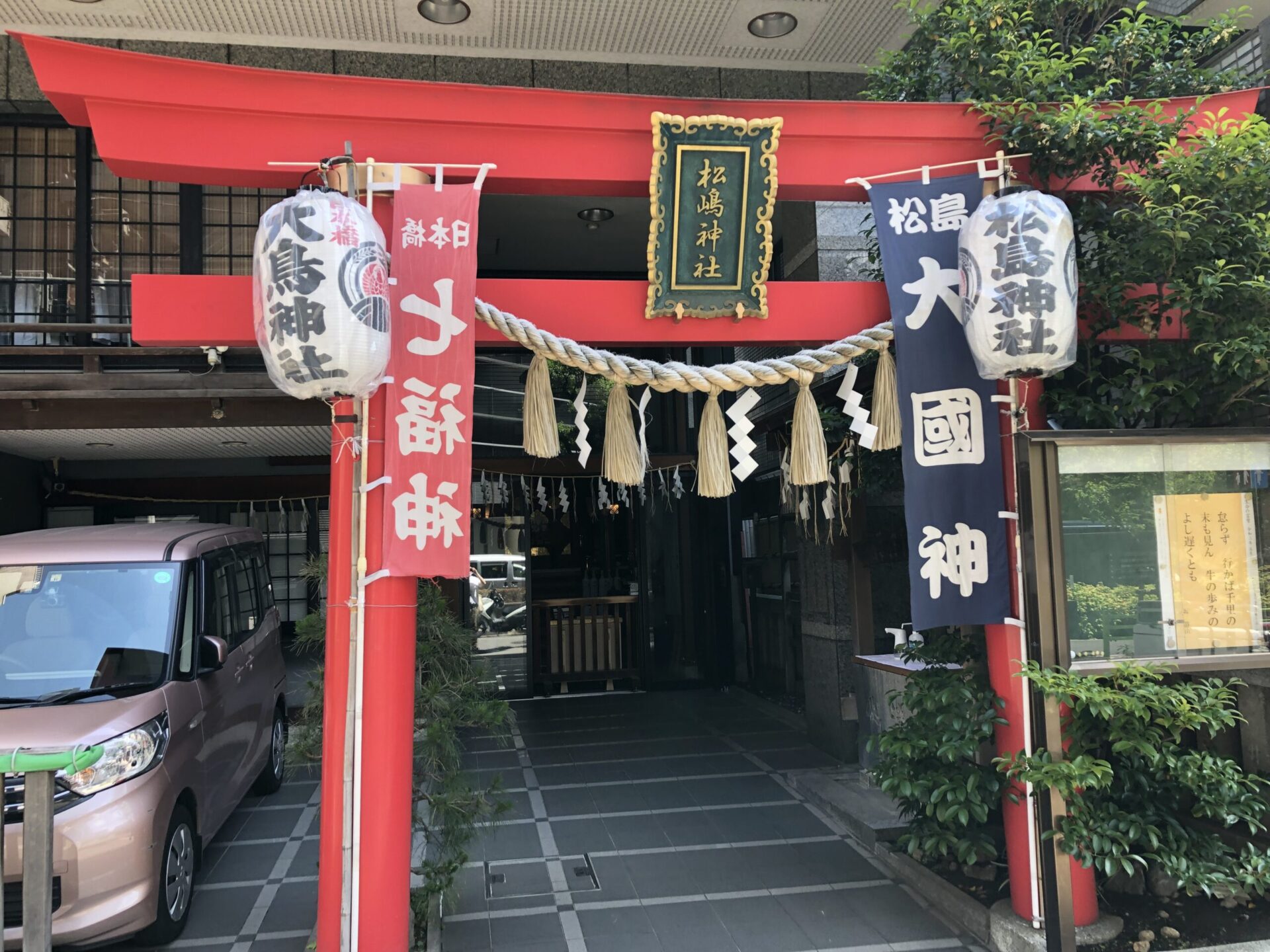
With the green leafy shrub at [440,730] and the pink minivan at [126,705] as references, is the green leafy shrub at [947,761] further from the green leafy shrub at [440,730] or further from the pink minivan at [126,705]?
the pink minivan at [126,705]

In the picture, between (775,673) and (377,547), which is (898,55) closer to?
(377,547)

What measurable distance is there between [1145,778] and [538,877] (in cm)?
383

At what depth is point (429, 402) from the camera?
166 inches

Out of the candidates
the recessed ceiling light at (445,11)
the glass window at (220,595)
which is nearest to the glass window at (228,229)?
the recessed ceiling light at (445,11)

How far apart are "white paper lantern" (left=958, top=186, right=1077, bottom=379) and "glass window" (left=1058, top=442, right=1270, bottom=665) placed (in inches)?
25.2

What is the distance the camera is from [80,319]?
7594mm

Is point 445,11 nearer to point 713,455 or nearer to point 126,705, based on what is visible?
point 713,455

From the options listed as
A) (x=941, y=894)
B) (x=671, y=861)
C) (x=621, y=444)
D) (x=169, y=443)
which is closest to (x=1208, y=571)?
(x=941, y=894)

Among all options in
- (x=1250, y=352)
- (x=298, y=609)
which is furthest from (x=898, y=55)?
(x=298, y=609)

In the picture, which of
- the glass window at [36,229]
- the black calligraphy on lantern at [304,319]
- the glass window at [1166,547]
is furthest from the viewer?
the glass window at [36,229]

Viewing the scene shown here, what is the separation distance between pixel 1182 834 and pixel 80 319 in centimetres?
920

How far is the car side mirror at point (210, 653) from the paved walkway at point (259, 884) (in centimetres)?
150

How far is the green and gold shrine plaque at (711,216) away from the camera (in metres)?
→ 4.51

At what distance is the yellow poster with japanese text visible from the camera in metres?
4.43
